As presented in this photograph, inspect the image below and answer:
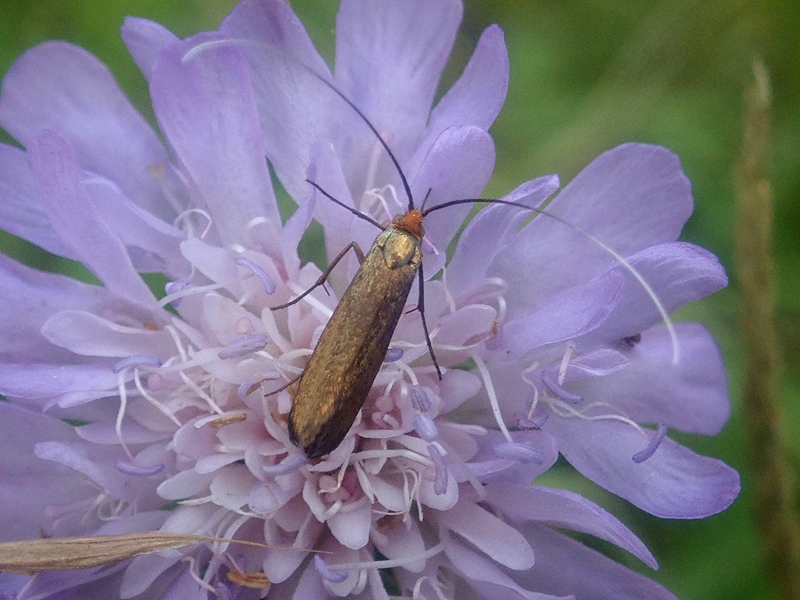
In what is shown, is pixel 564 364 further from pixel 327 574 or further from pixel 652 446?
pixel 327 574

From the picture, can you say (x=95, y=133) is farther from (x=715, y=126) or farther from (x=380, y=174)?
(x=715, y=126)

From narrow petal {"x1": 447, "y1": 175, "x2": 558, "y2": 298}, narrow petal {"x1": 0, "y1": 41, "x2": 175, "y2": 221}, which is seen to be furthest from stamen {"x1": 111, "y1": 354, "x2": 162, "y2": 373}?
→ narrow petal {"x1": 447, "y1": 175, "x2": 558, "y2": 298}

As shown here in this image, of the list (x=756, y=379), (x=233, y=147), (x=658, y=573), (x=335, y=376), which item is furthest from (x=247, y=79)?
(x=658, y=573)

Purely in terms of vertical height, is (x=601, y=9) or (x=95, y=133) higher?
(x=601, y=9)

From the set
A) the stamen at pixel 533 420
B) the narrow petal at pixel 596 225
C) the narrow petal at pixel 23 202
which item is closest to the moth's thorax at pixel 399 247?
the narrow petal at pixel 596 225

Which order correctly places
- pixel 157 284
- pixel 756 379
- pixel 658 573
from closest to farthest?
pixel 756 379 → pixel 157 284 → pixel 658 573

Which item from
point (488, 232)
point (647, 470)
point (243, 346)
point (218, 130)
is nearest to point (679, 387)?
point (647, 470)

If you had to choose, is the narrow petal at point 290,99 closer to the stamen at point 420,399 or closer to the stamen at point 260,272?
the stamen at point 260,272
